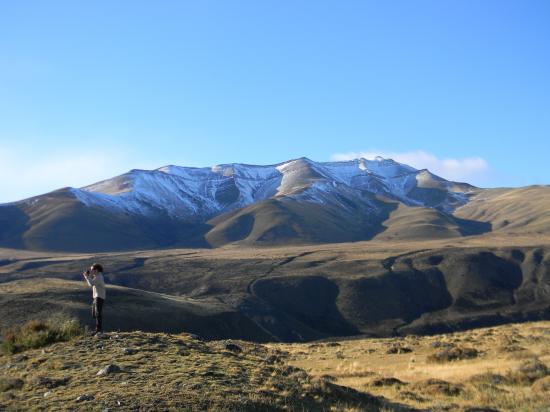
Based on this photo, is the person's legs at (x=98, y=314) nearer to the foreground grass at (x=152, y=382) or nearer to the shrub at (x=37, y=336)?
the shrub at (x=37, y=336)

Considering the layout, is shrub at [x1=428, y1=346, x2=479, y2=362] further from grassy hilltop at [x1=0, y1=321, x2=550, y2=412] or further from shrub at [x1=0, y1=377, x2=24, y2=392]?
shrub at [x1=0, y1=377, x2=24, y2=392]

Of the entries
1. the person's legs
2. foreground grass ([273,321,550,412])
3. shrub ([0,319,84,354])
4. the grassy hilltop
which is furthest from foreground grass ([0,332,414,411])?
foreground grass ([273,321,550,412])

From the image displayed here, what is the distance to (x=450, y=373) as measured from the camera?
20281 millimetres

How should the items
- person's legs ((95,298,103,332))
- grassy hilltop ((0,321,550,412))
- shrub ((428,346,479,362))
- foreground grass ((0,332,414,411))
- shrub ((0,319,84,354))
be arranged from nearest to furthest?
1. foreground grass ((0,332,414,411))
2. grassy hilltop ((0,321,550,412))
3. shrub ((0,319,84,354))
4. person's legs ((95,298,103,332))
5. shrub ((428,346,479,362))

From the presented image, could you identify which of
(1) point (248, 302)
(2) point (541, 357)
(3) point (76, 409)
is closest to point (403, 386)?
(2) point (541, 357)

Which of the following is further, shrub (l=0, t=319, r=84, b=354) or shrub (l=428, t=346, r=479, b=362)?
shrub (l=428, t=346, r=479, b=362)

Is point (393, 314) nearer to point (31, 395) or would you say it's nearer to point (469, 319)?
point (469, 319)

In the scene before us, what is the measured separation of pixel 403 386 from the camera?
17969 millimetres

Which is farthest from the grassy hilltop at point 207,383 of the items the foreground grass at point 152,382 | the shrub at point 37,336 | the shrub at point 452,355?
the shrub at point 452,355

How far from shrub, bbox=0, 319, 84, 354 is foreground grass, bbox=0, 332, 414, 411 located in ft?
2.48

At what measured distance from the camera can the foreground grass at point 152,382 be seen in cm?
1236

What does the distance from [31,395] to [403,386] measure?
1032 cm

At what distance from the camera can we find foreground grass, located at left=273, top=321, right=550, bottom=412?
50.6 feet

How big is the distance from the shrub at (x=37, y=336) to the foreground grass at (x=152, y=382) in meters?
0.76
